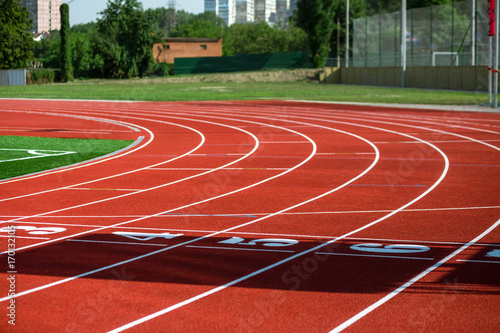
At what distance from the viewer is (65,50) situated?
6919 cm

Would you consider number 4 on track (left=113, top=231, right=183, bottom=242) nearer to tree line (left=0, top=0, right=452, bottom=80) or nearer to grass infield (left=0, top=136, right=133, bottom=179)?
grass infield (left=0, top=136, right=133, bottom=179)

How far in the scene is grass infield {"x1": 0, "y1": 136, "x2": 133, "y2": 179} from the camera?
1196 centimetres

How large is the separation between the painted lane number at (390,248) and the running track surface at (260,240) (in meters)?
0.02

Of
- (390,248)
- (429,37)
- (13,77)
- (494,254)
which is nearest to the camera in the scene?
(494,254)

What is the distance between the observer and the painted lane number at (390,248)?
6445 mm

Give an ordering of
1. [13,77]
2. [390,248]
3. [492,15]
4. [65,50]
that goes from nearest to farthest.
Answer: [390,248] < [492,15] < [13,77] < [65,50]

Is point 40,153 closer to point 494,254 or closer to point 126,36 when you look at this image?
point 494,254

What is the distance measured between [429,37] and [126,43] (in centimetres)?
4318

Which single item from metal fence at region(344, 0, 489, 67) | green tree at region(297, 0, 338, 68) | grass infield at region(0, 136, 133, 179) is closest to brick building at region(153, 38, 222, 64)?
green tree at region(297, 0, 338, 68)

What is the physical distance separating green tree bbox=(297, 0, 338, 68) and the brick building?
23765 millimetres

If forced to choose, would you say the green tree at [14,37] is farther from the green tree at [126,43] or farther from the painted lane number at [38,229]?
the painted lane number at [38,229]

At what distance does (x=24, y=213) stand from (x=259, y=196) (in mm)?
3041

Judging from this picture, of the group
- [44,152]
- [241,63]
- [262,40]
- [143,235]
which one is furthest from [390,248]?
[262,40]

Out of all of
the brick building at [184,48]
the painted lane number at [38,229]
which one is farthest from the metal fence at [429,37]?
the brick building at [184,48]
